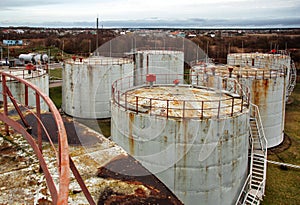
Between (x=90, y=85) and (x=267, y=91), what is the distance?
1081 centimetres

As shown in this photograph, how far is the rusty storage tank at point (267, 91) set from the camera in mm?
16219

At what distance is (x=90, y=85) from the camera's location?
20984 millimetres

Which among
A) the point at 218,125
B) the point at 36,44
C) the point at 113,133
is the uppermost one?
the point at 36,44

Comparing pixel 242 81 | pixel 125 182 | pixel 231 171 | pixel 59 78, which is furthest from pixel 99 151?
pixel 59 78

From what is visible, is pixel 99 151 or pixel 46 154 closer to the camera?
pixel 46 154

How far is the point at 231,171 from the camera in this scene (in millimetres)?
9664

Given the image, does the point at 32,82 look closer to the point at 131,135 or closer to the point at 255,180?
the point at 131,135

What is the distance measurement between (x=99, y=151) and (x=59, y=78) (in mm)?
31779

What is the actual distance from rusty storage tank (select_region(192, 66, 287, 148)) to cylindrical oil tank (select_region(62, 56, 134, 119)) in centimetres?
620

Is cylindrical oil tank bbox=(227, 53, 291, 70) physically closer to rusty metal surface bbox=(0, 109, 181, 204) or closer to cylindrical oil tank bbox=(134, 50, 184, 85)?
cylindrical oil tank bbox=(134, 50, 184, 85)

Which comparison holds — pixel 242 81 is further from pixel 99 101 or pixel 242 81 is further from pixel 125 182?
pixel 125 182

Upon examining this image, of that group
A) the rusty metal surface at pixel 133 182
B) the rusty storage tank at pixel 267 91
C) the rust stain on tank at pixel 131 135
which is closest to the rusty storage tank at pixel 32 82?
the rust stain on tank at pixel 131 135

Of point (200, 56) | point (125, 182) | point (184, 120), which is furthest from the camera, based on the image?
point (200, 56)

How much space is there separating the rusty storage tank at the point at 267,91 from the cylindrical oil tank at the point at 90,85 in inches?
244
